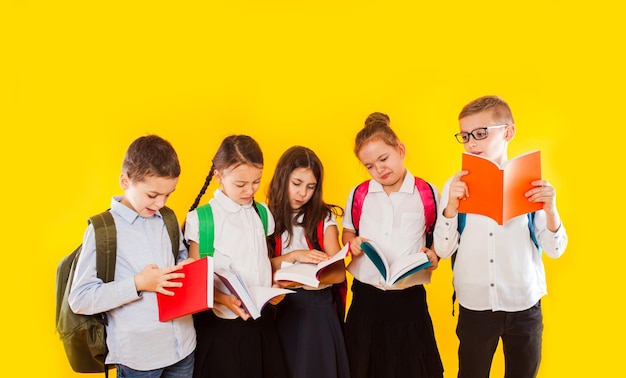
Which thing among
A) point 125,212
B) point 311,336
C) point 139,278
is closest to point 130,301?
point 139,278

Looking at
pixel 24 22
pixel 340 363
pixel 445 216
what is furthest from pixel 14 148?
pixel 445 216

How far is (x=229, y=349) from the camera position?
228 cm

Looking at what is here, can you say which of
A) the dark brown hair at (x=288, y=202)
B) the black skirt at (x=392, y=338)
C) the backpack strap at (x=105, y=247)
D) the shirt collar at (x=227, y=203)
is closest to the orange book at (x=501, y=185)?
the black skirt at (x=392, y=338)

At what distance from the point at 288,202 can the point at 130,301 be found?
0.88m

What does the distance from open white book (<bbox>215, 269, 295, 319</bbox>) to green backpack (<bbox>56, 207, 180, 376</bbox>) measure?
423mm

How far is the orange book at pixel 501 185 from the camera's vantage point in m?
2.06

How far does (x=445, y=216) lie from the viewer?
7.45ft

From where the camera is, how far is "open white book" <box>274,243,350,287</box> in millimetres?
2207

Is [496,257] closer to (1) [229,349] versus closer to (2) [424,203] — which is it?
(2) [424,203]

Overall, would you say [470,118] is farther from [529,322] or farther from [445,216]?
[529,322]

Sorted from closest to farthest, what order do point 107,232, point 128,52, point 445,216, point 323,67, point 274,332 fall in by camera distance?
point 107,232, point 445,216, point 274,332, point 128,52, point 323,67

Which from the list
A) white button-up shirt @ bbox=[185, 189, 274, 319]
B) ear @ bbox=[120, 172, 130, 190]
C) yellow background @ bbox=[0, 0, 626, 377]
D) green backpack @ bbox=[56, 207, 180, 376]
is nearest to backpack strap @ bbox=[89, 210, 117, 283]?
green backpack @ bbox=[56, 207, 180, 376]

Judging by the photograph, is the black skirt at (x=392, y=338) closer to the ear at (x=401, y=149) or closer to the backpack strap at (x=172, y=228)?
the ear at (x=401, y=149)

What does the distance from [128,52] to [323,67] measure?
3.88 ft
